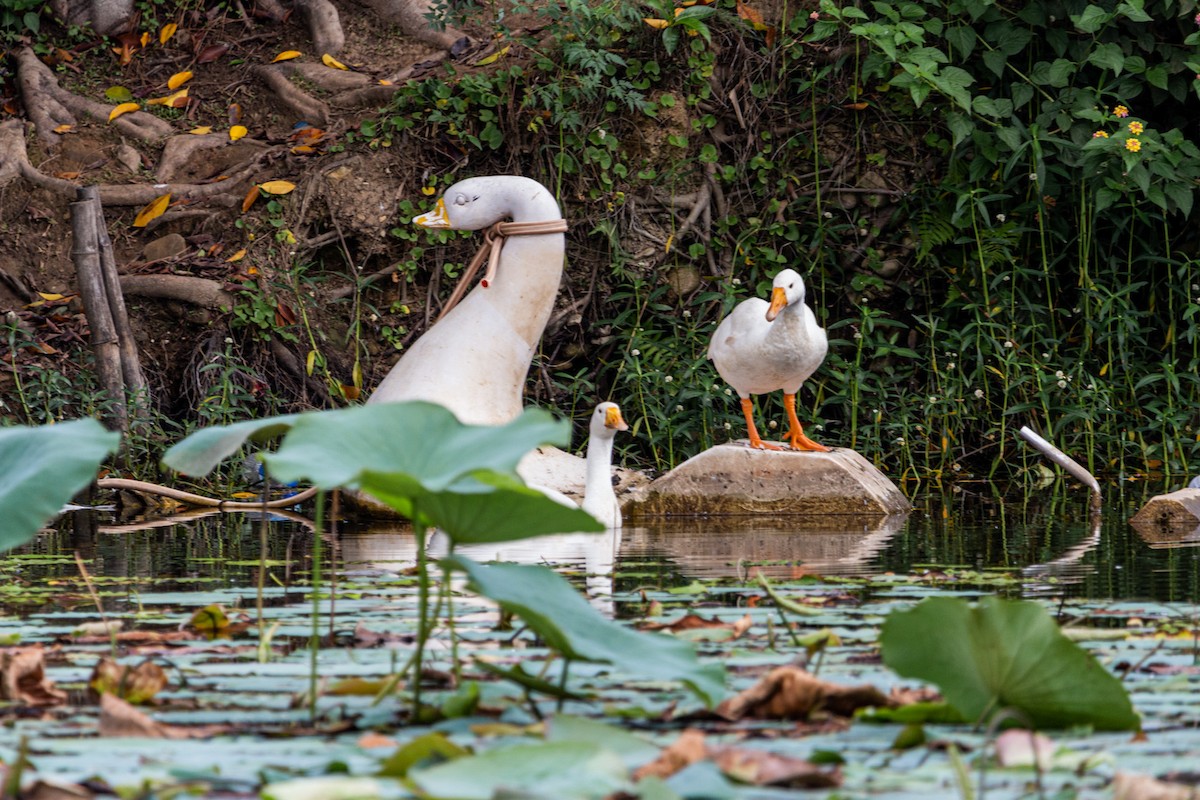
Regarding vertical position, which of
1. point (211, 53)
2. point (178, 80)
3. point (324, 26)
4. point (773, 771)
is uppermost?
point (324, 26)

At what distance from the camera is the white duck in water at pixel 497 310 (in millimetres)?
5863

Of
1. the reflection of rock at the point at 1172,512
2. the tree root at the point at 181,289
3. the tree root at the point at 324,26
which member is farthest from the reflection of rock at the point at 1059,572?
the tree root at the point at 324,26

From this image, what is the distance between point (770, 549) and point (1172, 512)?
146 cm

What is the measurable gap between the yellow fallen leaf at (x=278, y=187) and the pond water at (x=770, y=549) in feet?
8.88

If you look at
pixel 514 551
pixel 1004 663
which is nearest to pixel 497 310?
pixel 514 551

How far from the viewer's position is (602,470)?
5.00 m

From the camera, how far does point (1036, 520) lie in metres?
5.23

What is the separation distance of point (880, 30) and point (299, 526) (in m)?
3.84

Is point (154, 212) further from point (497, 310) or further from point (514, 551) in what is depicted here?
point (514, 551)

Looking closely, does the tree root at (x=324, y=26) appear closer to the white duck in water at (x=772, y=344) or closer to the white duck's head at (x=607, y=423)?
the white duck in water at (x=772, y=344)

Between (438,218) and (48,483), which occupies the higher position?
Answer: (438,218)

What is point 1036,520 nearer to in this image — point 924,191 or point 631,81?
point 924,191

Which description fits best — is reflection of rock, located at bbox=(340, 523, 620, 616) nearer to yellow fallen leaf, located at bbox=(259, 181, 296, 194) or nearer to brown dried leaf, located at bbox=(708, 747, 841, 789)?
brown dried leaf, located at bbox=(708, 747, 841, 789)

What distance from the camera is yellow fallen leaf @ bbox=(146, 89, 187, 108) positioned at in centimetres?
878
